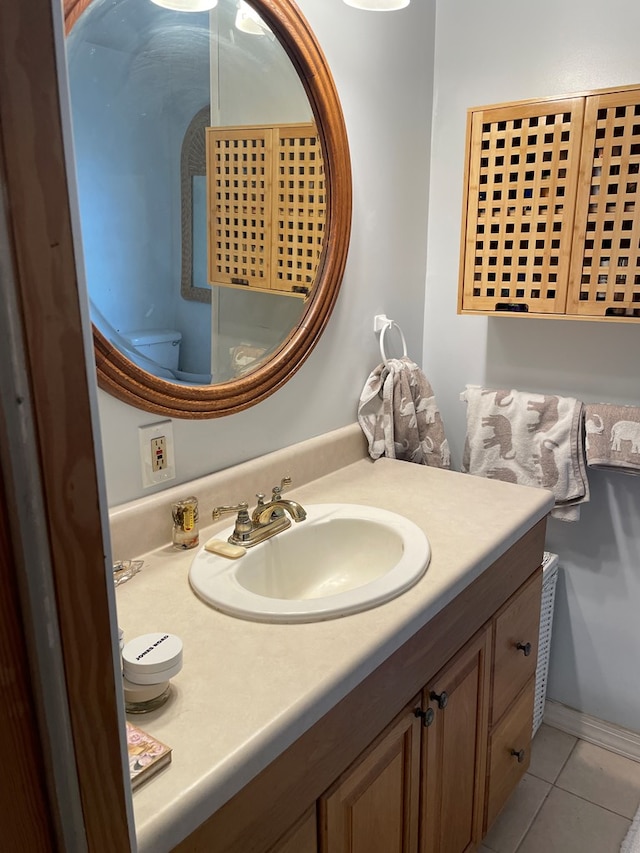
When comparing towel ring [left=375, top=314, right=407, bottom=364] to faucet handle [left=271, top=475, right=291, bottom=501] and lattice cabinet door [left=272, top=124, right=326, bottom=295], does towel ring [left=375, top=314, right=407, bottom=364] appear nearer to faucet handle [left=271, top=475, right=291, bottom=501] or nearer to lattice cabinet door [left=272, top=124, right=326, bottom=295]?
lattice cabinet door [left=272, top=124, right=326, bottom=295]

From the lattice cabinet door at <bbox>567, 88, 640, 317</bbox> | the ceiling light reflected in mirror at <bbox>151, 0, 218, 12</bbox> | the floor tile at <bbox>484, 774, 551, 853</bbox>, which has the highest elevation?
the ceiling light reflected in mirror at <bbox>151, 0, 218, 12</bbox>

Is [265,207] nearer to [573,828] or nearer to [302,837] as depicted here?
[302,837]

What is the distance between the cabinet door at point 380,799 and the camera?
38.0 inches

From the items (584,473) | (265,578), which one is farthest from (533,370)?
(265,578)

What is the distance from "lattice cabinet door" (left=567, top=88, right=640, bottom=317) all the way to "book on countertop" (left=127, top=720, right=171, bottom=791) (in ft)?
4.43

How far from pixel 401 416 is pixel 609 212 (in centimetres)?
69

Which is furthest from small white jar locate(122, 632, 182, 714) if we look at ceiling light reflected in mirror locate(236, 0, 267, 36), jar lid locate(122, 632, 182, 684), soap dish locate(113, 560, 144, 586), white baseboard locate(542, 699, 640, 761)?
white baseboard locate(542, 699, 640, 761)

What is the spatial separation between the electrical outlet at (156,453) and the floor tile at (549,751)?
1.42 meters

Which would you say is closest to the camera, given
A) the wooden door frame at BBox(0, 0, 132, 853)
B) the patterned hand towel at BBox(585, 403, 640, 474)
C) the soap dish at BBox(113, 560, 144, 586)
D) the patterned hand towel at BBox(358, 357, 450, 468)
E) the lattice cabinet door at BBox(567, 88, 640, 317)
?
the wooden door frame at BBox(0, 0, 132, 853)

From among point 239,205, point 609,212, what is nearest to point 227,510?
point 239,205

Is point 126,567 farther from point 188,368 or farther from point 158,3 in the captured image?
point 158,3

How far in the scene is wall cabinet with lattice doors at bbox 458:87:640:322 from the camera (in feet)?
4.97

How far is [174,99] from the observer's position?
118 centimetres

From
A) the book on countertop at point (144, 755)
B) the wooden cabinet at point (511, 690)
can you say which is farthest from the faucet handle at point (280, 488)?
the book on countertop at point (144, 755)
